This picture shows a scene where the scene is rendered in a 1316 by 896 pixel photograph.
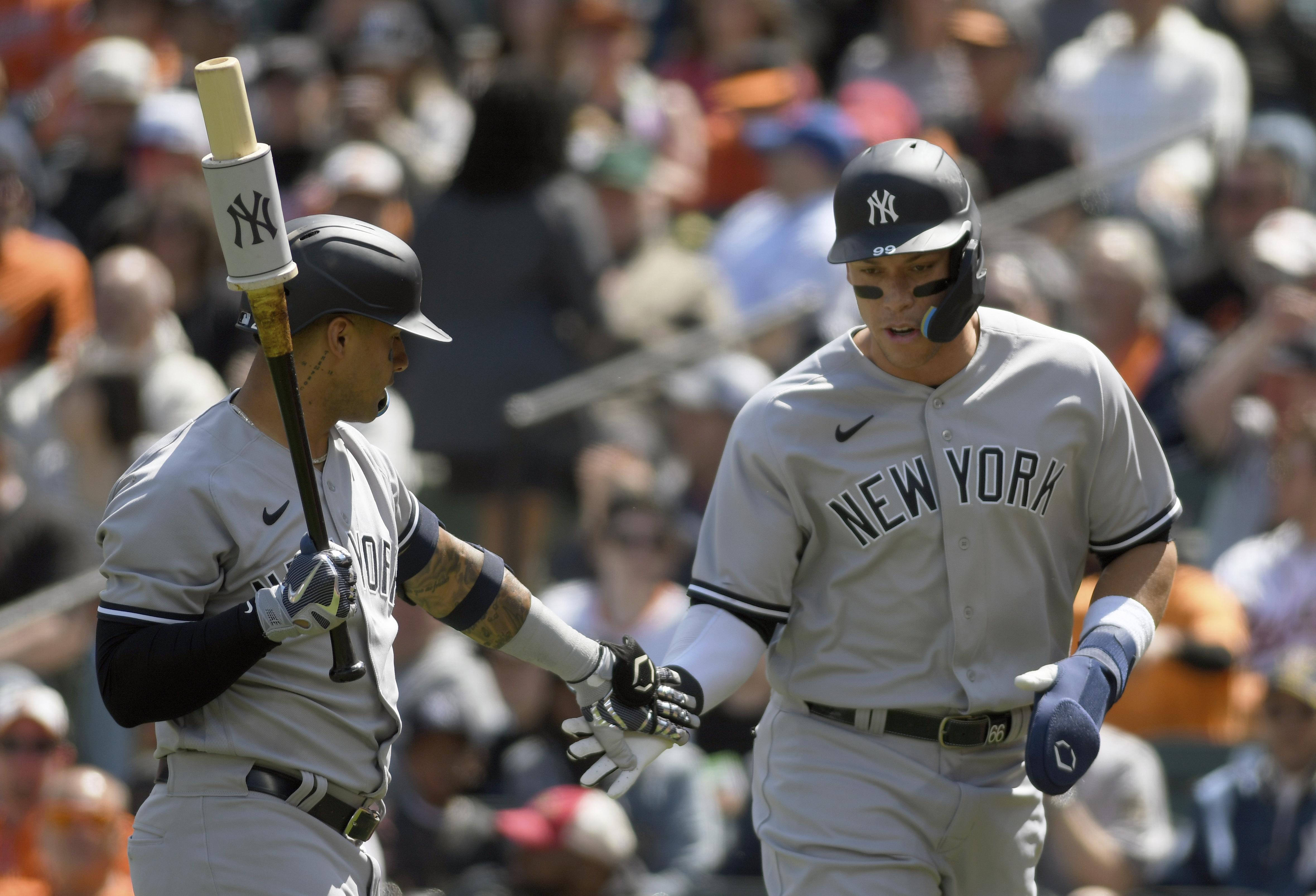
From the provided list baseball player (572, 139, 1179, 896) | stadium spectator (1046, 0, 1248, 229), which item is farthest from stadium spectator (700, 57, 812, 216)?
baseball player (572, 139, 1179, 896)

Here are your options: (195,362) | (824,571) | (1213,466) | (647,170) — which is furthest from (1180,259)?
(824,571)

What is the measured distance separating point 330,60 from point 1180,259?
5.29m

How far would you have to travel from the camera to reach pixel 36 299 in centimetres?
959

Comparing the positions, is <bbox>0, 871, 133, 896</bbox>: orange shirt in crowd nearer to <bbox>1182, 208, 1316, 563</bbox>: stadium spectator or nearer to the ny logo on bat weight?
the ny logo on bat weight

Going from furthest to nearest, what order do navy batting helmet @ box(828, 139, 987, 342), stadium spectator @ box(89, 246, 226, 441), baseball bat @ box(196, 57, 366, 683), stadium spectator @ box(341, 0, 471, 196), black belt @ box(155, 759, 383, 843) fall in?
stadium spectator @ box(341, 0, 471, 196)
stadium spectator @ box(89, 246, 226, 441)
navy batting helmet @ box(828, 139, 987, 342)
black belt @ box(155, 759, 383, 843)
baseball bat @ box(196, 57, 366, 683)

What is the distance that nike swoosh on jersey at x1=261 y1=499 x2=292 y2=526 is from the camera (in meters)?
3.79

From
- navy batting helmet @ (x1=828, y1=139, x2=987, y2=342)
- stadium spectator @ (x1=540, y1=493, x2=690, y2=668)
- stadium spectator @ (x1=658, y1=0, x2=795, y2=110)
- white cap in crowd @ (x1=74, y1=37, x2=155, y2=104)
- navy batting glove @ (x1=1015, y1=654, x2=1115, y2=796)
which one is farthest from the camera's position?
stadium spectator @ (x1=658, y1=0, x2=795, y2=110)

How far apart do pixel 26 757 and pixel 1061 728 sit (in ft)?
15.7

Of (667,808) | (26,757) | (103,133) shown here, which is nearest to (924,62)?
(103,133)

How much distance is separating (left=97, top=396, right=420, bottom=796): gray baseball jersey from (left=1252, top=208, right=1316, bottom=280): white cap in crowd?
17.6 feet

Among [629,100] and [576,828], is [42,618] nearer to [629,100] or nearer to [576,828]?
[576,828]

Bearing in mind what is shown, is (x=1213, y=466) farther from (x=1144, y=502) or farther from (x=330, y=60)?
(x=330, y=60)

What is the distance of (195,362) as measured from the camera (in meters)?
8.53

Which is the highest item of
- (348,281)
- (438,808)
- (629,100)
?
(348,281)
